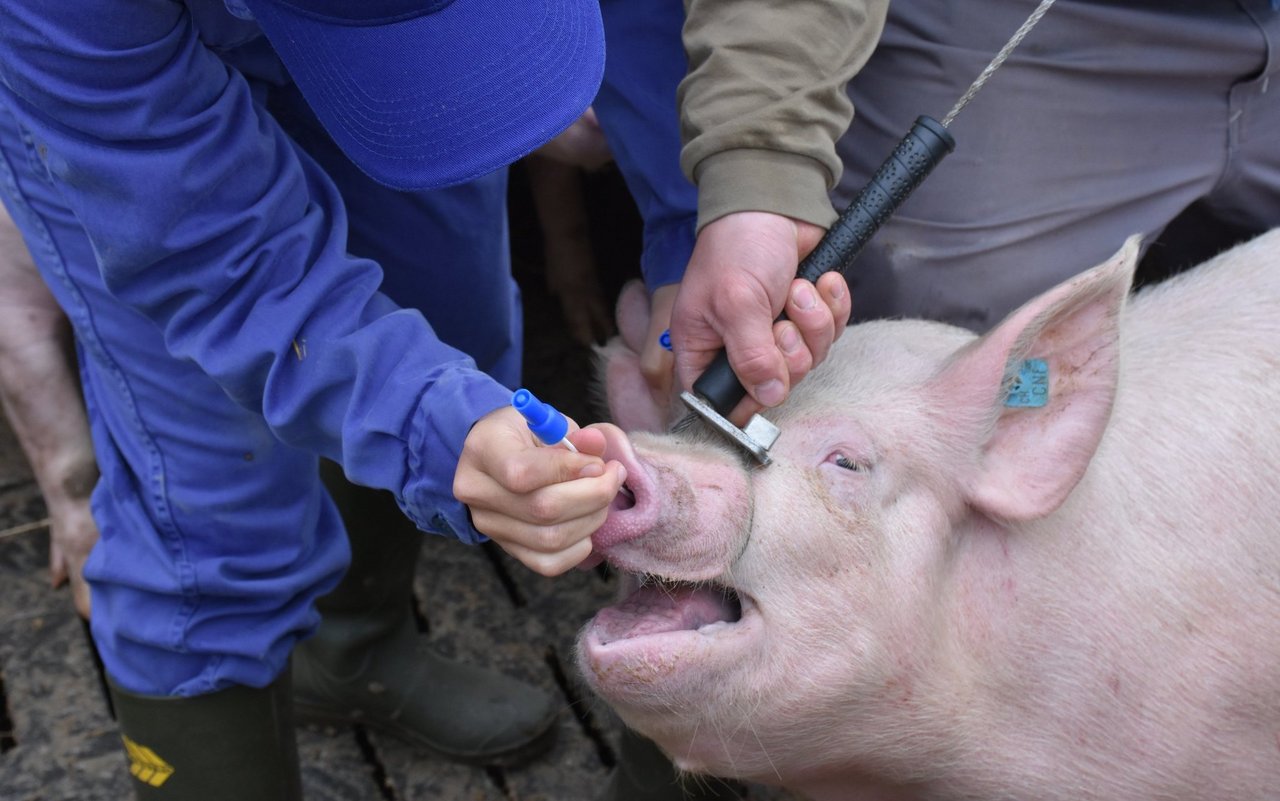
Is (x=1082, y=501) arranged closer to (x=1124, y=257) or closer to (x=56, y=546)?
(x=1124, y=257)

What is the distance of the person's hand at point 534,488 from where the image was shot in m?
1.41

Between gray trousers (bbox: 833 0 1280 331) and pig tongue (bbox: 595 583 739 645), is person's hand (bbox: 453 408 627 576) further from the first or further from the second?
gray trousers (bbox: 833 0 1280 331)

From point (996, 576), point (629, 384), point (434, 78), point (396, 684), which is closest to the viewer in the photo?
point (434, 78)

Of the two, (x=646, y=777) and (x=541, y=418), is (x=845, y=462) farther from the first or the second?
(x=646, y=777)

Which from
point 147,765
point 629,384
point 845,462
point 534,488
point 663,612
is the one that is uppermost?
point 534,488

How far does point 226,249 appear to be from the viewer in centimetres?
176

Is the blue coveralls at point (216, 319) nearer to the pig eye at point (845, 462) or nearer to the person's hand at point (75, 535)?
the pig eye at point (845, 462)

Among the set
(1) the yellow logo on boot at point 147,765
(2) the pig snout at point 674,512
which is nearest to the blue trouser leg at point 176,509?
(1) the yellow logo on boot at point 147,765

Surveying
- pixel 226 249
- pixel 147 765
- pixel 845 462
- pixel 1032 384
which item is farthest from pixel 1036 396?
pixel 147 765

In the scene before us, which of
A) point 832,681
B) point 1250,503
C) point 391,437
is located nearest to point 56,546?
point 391,437

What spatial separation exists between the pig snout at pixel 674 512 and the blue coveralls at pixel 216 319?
6.8 inches

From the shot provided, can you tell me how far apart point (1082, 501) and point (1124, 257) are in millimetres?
419

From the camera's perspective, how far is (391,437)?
1.65 metres

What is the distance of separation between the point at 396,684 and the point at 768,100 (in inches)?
60.2
